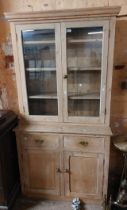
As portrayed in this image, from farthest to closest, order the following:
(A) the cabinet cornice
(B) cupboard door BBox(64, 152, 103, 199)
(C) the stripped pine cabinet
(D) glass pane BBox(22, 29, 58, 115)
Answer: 1. (B) cupboard door BBox(64, 152, 103, 199)
2. (D) glass pane BBox(22, 29, 58, 115)
3. (C) the stripped pine cabinet
4. (A) the cabinet cornice

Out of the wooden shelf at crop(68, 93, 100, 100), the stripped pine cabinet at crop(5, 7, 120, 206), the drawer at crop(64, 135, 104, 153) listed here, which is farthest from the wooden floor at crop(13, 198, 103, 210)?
the wooden shelf at crop(68, 93, 100, 100)

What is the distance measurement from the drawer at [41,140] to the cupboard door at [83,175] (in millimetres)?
166

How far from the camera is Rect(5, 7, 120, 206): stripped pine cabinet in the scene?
1.59m

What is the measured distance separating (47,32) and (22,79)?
1.63ft

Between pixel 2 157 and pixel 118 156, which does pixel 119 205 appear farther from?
pixel 2 157

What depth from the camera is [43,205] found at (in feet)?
6.51

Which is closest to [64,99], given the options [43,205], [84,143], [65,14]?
[84,143]

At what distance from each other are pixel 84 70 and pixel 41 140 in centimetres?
81

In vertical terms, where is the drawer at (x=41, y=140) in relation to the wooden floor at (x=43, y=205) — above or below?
above

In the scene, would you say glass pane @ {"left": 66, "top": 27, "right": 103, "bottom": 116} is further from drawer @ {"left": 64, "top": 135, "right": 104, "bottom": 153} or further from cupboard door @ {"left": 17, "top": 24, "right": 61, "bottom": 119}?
drawer @ {"left": 64, "top": 135, "right": 104, "bottom": 153}

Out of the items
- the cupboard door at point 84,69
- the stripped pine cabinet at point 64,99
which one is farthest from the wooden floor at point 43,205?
the cupboard door at point 84,69

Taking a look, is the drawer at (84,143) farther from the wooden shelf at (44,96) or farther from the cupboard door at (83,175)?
the wooden shelf at (44,96)

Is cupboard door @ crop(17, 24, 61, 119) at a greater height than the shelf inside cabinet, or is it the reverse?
cupboard door @ crop(17, 24, 61, 119)

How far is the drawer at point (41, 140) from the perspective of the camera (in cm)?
181
